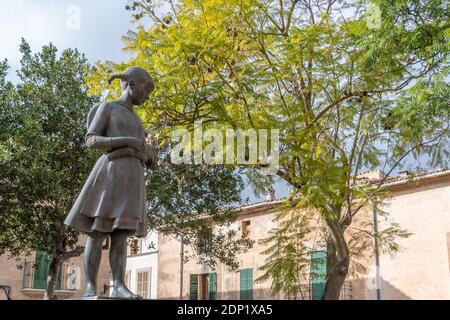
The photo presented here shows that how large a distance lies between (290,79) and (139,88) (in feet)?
24.7

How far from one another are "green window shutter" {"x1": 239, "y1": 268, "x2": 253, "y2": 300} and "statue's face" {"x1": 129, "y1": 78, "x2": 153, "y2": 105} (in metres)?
22.9

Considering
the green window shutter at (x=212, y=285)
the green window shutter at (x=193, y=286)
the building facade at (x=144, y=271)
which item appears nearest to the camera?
the green window shutter at (x=212, y=285)

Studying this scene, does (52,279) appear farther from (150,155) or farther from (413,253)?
(413,253)

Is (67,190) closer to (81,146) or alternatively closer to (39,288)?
(81,146)

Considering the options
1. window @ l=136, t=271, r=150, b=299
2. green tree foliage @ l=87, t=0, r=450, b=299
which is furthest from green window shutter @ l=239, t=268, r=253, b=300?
green tree foliage @ l=87, t=0, r=450, b=299

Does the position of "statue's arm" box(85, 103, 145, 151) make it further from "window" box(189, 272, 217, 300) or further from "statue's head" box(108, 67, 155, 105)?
"window" box(189, 272, 217, 300)

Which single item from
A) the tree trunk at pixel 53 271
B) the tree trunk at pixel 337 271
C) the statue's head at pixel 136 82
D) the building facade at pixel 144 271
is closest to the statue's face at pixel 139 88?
the statue's head at pixel 136 82

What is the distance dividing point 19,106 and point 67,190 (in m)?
2.88

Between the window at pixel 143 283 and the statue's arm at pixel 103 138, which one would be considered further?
the window at pixel 143 283

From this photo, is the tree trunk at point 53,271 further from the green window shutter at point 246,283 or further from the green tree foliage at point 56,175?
the green window shutter at point 246,283

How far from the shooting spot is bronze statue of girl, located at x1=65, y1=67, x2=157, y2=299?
563cm

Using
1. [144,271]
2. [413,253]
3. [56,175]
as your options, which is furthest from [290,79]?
[144,271]

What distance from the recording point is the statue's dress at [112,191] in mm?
5645
